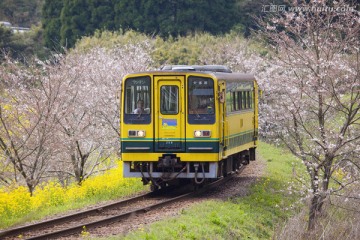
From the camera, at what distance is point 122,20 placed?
1802 inches

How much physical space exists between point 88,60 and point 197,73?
12805mm

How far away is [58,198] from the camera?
16.2m

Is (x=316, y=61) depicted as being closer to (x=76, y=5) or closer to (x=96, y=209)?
(x=96, y=209)

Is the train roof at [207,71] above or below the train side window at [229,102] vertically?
above

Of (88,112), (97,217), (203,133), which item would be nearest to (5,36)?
(88,112)

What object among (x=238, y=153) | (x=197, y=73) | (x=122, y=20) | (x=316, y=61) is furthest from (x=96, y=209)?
(x=122, y=20)

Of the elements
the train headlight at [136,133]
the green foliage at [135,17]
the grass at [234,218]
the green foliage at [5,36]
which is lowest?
the grass at [234,218]

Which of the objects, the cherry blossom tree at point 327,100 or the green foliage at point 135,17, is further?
the green foliage at point 135,17

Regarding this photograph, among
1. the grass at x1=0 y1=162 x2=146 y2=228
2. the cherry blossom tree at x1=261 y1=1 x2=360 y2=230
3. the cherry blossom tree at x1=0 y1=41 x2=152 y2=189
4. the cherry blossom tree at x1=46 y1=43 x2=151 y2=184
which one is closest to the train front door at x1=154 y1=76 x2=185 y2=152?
the grass at x1=0 y1=162 x2=146 y2=228

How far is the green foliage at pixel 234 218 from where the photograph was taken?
40.7 ft

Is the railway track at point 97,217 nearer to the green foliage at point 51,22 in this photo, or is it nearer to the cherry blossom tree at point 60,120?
the cherry blossom tree at point 60,120

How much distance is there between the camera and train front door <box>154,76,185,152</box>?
1602 cm

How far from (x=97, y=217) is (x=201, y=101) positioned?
3.54 metres

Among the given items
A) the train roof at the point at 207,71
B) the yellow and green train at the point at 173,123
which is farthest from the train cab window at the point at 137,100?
the train roof at the point at 207,71
